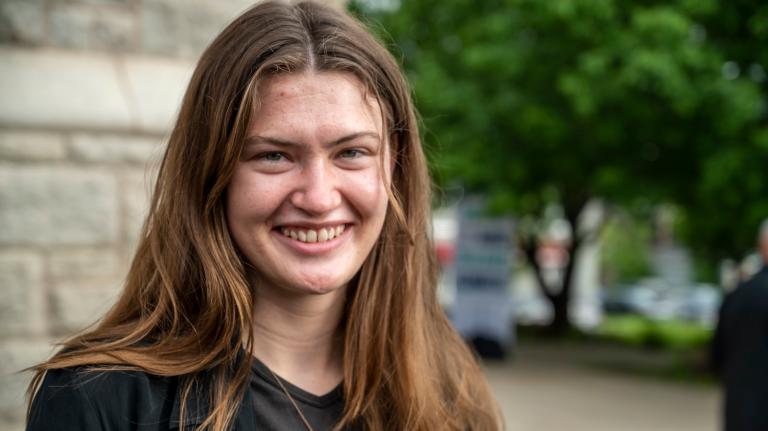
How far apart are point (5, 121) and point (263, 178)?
269 centimetres

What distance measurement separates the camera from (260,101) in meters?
1.69

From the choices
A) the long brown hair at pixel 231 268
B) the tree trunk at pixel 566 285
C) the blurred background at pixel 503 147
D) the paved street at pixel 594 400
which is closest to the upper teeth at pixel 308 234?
the long brown hair at pixel 231 268

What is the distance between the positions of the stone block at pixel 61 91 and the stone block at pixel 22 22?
0.05m

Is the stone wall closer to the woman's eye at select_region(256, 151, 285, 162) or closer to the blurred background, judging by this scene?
the blurred background

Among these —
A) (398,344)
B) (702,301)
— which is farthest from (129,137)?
(702,301)

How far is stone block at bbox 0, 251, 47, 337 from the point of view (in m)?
3.98

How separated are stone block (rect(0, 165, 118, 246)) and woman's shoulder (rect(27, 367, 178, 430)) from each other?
102 inches

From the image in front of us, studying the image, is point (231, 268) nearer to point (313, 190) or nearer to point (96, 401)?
point (313, 190)

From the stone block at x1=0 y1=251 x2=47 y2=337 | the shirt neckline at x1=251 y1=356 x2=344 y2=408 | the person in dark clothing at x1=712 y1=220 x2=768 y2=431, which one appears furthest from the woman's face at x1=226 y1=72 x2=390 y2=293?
the person in dark clothing at x1=712 y1=220 x2=768 y2=431

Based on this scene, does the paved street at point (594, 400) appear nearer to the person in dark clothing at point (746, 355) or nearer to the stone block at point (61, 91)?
the person in dark clothing at point (746, 355)

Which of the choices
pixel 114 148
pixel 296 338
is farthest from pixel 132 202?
pixel 296 338

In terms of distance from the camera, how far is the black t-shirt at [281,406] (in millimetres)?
1728

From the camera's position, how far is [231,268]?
1730 mm

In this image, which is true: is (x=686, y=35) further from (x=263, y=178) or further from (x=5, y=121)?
(x=263, y=178)
